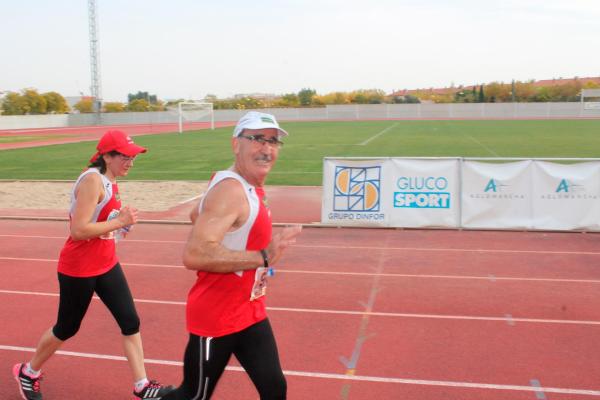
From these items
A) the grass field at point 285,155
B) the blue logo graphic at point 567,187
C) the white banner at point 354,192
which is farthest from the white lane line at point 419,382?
the grass field at point 285,155

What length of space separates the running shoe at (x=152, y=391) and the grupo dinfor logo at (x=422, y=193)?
7.67 metres

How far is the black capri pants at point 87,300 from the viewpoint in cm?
437

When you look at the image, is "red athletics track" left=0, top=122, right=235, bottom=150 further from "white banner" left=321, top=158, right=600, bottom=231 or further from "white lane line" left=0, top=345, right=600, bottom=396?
"white lane line" left=0, top=345, right=600, bottom=396

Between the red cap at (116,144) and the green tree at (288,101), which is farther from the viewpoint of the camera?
the green tree at (288,101)

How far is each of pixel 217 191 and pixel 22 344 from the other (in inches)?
160

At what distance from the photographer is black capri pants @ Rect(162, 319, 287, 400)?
10.5ft

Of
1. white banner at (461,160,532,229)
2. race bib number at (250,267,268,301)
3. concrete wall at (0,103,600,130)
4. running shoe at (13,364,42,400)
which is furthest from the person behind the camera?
concrete wall at (0,103,600,130)

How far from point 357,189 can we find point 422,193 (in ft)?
4.16

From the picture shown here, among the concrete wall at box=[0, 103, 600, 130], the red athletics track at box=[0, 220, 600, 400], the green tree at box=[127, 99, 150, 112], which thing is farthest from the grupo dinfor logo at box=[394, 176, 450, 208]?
the green tree at box=[127, 99, 150, 112]

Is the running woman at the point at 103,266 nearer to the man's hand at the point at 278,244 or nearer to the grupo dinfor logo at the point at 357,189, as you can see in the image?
the man's hand at the point at 278,244

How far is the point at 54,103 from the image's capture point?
103 m

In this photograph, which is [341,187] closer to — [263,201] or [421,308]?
[421,308]

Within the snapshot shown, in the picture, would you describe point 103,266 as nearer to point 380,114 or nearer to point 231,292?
point 231,292

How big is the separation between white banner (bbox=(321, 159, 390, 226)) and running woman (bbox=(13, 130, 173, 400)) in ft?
24.0
